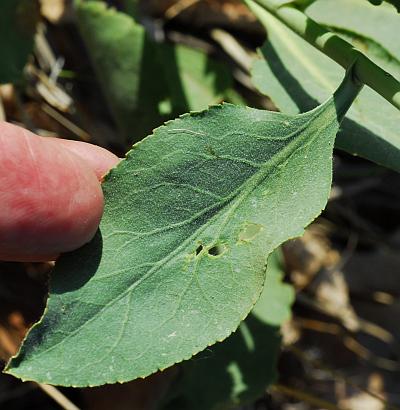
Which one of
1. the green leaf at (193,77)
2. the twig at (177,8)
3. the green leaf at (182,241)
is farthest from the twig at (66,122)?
the green leaf at (182,241)

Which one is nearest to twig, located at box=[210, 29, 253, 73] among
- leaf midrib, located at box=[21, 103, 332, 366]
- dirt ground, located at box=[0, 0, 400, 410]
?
dirt ground, located at box=[0, 0, 400, 410]

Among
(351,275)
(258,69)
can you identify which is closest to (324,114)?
(258,69)

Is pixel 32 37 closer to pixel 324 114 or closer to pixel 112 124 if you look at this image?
pixel 112 124

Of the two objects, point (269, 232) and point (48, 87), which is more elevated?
point (269, 232)

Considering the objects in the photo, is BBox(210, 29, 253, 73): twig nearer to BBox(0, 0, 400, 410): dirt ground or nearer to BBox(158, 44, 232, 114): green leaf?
BBox(0, 0, 400, 410): dirt ground

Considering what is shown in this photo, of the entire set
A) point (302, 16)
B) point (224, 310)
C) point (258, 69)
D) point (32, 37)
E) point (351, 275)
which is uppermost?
point (302, 16)

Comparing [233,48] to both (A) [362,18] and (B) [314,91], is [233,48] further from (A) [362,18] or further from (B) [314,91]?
(B) [314,91]

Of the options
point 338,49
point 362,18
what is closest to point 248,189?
point 338,49
